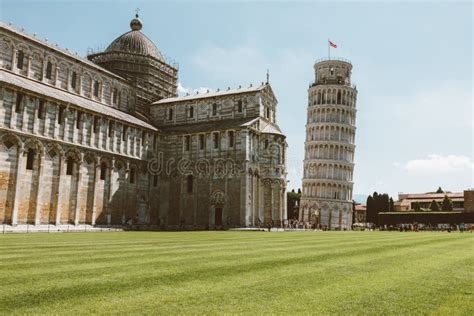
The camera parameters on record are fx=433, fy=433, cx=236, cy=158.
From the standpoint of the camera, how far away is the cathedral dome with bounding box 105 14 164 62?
66.2 meters

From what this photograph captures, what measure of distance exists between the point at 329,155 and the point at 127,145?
178 feet

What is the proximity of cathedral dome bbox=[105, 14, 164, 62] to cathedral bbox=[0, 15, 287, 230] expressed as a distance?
0.72 feet

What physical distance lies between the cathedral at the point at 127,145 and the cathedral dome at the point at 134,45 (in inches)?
8.6

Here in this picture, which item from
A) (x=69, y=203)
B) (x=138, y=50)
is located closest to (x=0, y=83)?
(x=69, y=203)

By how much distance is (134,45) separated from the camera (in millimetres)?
66750

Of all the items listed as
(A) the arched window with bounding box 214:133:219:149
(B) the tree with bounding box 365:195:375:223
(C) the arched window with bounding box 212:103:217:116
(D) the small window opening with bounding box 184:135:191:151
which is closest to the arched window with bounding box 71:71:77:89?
(D) the small window opening with bounding box 184:135:191:151

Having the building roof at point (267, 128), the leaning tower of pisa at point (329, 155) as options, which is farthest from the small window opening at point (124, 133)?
the leaning tower of pisa at point (329, 155)

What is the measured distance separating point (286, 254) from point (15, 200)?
104 ft

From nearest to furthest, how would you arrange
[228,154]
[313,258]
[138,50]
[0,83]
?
1. [313,258]
2. [0,83]
3. [228,154]
4. [138,50]

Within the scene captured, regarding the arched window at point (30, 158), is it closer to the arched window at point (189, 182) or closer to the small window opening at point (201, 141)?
the arched window at point (189, 182)

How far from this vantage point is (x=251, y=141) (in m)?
55.1

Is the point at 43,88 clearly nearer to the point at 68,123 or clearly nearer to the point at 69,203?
the point at 68,123

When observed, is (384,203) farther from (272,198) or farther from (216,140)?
(216,140)
